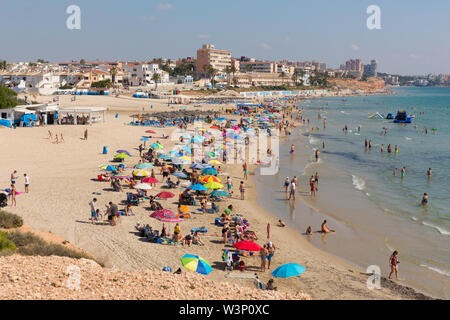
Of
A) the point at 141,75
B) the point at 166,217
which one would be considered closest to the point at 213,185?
the point at 166,217

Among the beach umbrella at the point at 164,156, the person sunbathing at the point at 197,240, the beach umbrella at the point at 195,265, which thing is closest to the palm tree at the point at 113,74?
the beach umbrella at the point at 164,156

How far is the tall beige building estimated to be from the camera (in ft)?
485

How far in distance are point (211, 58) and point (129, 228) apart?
462ft

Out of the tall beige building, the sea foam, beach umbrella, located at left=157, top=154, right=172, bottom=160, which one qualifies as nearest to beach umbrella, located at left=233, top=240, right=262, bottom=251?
the sea foam

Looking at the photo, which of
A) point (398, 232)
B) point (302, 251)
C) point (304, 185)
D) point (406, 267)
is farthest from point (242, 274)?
point (304, 185)

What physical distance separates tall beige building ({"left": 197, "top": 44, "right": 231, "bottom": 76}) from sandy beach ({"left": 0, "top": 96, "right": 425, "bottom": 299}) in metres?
123

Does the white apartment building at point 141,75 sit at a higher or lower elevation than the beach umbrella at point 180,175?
higher

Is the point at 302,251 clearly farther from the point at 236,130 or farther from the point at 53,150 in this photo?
the point at 236,130

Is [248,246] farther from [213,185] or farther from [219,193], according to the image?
[213,185]

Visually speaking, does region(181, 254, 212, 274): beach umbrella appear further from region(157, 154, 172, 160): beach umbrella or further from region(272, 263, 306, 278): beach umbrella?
region(157, 154, 172, 160): beach umbrella

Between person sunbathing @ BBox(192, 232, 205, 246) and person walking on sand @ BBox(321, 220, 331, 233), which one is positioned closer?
person sunbathing @ BBox(192, 232, 205, 246)

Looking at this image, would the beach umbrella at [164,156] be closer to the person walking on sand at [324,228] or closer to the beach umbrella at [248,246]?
the person walking on sand at [324,228]

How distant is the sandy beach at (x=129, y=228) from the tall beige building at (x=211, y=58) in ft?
403

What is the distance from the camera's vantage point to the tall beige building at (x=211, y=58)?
147750 mm
